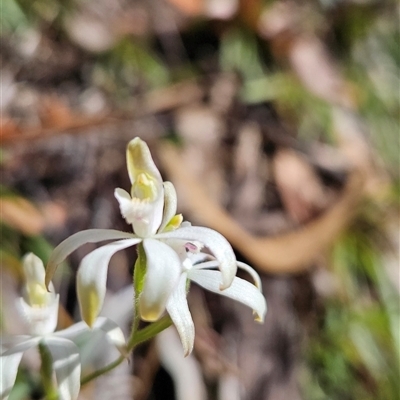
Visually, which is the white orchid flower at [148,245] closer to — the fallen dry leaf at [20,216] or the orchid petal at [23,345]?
the orchid petal at [23,345]

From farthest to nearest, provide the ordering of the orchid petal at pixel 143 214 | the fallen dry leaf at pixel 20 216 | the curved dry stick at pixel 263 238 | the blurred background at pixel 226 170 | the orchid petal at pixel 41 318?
the curved dry stick at pixel 263 238, the blurred background at pixel 226 170, the fallen dry leaf at pixel 20 216, the orchid petal at pixel 41 318, the orchid petal at pixel 143 214

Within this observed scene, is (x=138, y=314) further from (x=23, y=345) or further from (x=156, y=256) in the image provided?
(x=23, y=345)

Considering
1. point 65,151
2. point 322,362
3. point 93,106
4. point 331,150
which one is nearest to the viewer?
point 65,151

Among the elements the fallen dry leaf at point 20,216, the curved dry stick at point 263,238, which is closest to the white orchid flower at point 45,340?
the fallen dry leaf at point 20,216

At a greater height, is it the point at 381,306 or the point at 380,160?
the point at 380,160

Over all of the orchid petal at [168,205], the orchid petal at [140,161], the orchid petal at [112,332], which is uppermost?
the orchid petal at [140,161]

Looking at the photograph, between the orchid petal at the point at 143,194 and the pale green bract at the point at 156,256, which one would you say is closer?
the pale green bract at the point at 156,256

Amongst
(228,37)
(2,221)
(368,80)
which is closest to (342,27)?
(368,80)

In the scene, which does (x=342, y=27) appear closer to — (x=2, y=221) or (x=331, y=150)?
(x=331, y=150)
